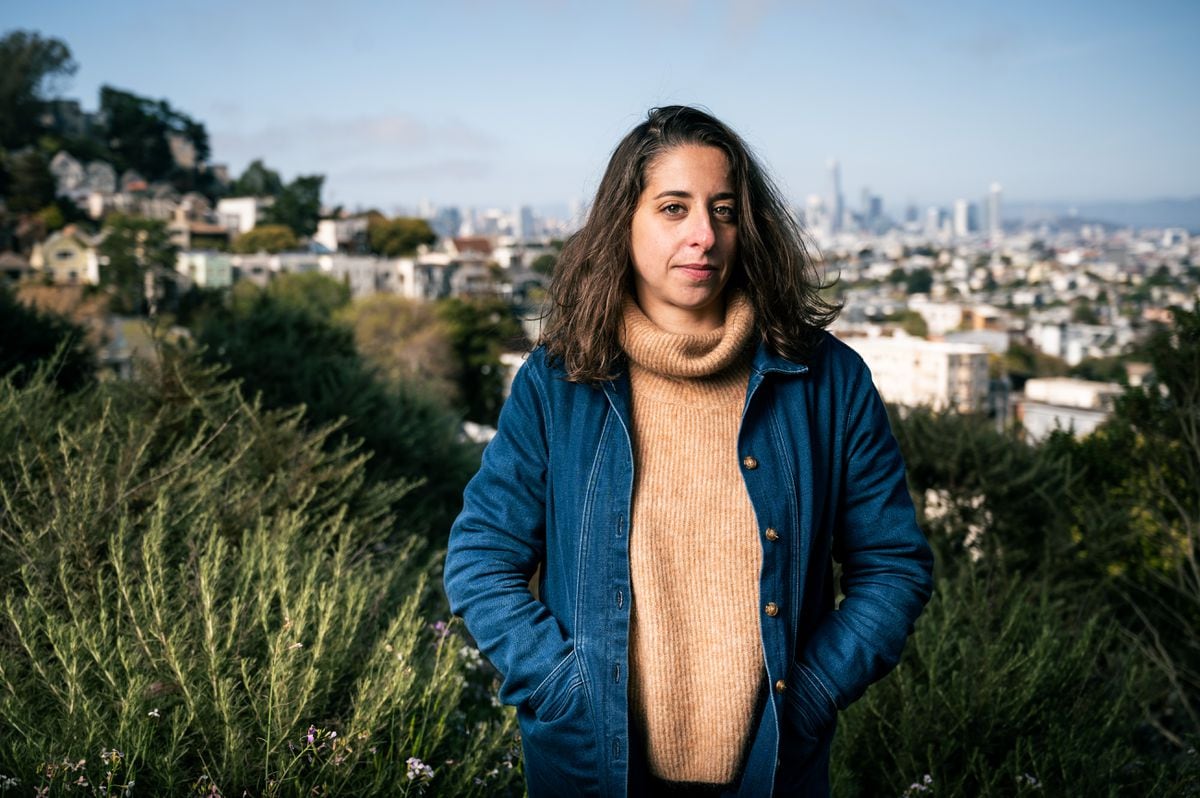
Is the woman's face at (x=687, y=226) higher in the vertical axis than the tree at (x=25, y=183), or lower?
lower

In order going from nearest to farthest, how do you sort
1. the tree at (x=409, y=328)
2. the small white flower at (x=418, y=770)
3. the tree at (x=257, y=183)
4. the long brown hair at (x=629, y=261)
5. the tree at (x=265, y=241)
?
the long brown hair at (x=629, y=261)
the small white flower at (x=418, y=770)
the tree at (x=409, y=328)
the tree at (x=265, y=241)
the tree at (x=257, y=183)

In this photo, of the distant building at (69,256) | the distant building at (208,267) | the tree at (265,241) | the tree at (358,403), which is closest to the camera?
the tree at (358,403)

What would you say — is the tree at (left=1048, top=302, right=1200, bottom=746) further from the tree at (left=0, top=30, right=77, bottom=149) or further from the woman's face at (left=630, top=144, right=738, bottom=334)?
the tree at (left=0, top=30, right=77, bottom=149)

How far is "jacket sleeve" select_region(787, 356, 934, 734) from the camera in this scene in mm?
1476

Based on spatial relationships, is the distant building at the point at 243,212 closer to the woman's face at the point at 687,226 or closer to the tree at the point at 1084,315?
the tree at the point at 1084,315

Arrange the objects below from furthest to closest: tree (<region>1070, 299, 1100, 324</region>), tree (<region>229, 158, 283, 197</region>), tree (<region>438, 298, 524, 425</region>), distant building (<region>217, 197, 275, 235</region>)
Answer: tree (<region>229, 158, 283, 197</region>) → distant building (<region>217, 197, 275, 235</region>) → tree (<region>1070, 299, 1100, 324</region>) → tree (<region>438, 298, 524, 425</region>)

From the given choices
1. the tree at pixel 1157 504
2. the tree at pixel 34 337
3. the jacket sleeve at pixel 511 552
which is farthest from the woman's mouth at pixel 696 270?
the tree at pixel 1157 504

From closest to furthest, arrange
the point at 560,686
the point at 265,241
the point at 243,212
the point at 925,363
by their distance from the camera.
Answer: the point at 560,686
the point at 925,363
the point at 265,241
the point at 243,212

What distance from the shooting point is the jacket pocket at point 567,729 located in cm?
144

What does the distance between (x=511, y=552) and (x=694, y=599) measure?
268mm

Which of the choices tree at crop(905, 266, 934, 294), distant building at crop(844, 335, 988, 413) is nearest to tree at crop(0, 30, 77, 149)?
distant building at crop(844, 335, 988, 413)

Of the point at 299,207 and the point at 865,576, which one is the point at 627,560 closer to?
the point at 865,576

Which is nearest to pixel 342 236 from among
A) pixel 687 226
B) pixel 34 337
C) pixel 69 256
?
pixel 69 256

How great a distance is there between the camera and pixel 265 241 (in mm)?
66000
